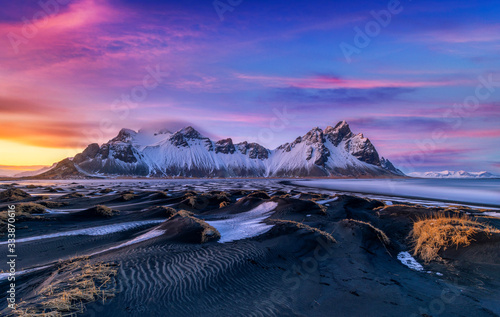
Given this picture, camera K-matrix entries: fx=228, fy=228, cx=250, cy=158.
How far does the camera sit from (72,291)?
5355 millimetres

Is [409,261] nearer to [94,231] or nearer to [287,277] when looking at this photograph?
[287,277]

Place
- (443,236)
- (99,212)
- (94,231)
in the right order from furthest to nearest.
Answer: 1. (99,212)
2. (94,231)
3. (443,236)

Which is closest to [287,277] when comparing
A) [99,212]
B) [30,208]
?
[99,212]

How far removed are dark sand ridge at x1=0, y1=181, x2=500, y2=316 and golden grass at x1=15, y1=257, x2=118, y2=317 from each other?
0.30 meters

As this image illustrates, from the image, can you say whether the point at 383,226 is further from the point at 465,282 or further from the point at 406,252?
the point at 465,282

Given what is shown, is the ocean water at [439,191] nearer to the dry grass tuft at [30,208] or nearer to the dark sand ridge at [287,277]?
the dark sand ridge at [287,277]

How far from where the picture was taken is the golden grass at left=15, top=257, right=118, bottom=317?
4.71m

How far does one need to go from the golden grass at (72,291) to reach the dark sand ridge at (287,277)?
298 millimetres

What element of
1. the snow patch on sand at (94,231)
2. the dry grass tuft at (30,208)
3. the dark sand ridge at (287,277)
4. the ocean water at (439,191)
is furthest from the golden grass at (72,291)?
the ocean water at (439,191)

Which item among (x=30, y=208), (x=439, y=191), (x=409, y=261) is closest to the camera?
(x=409, y=261)

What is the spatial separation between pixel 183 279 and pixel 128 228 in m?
10.9

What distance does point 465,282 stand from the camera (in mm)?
7559

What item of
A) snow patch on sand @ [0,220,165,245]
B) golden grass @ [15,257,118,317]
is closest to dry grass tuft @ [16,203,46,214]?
snow patch on sand @ [0,220,165,245]

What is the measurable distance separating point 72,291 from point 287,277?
20.2ft
